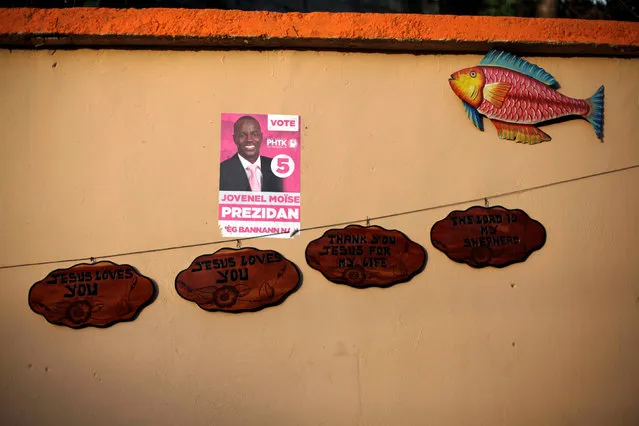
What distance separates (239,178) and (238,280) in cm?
63

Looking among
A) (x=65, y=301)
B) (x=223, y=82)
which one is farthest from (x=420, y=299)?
(x=65, y=301)

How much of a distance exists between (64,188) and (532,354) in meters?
3.10

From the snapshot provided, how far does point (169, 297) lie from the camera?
374cm

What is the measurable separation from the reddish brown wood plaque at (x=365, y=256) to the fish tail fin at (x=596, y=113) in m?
1.40

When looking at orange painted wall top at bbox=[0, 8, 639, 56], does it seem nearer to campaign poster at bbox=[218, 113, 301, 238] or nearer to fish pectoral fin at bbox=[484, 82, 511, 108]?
fish pectoral fin at bbox=[484, 82, 511, 108]

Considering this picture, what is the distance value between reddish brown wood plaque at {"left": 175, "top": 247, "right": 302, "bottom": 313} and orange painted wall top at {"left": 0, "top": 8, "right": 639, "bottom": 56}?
132 centimetres

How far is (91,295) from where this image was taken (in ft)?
A: 12.1

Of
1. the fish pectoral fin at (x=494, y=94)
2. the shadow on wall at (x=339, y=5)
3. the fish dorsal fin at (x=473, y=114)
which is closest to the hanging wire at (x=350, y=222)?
the fish dorsal fin at (x=473, y=114)

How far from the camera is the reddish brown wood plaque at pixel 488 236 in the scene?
3.88 meters

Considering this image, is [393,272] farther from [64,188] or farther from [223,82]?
[64,188]

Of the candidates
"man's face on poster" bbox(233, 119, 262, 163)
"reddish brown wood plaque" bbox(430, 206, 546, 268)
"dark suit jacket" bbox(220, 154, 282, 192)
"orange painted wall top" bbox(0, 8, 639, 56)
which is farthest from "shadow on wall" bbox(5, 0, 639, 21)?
"reddish brown wood plaque" bbox(430, 206, 546, 268)

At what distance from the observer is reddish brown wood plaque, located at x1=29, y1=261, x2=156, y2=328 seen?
3.65 metres

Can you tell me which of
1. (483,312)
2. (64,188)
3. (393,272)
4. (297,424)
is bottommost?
(297,424)

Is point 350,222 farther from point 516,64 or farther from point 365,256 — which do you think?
point 516,64
